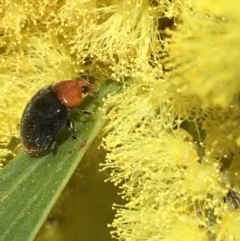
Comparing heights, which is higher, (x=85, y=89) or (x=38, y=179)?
(x=85, y=89)

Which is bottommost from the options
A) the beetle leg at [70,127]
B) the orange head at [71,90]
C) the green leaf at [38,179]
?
the green leaf at [38,179]

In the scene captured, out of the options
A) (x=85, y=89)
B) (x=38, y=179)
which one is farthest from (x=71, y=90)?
(x=38, y=179)

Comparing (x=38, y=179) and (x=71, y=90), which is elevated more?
(x=71, y=90)

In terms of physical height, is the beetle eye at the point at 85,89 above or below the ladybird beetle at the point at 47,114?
above

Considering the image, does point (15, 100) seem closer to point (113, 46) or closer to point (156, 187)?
point (113, 46)

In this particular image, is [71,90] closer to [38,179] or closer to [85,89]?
[85,89]
